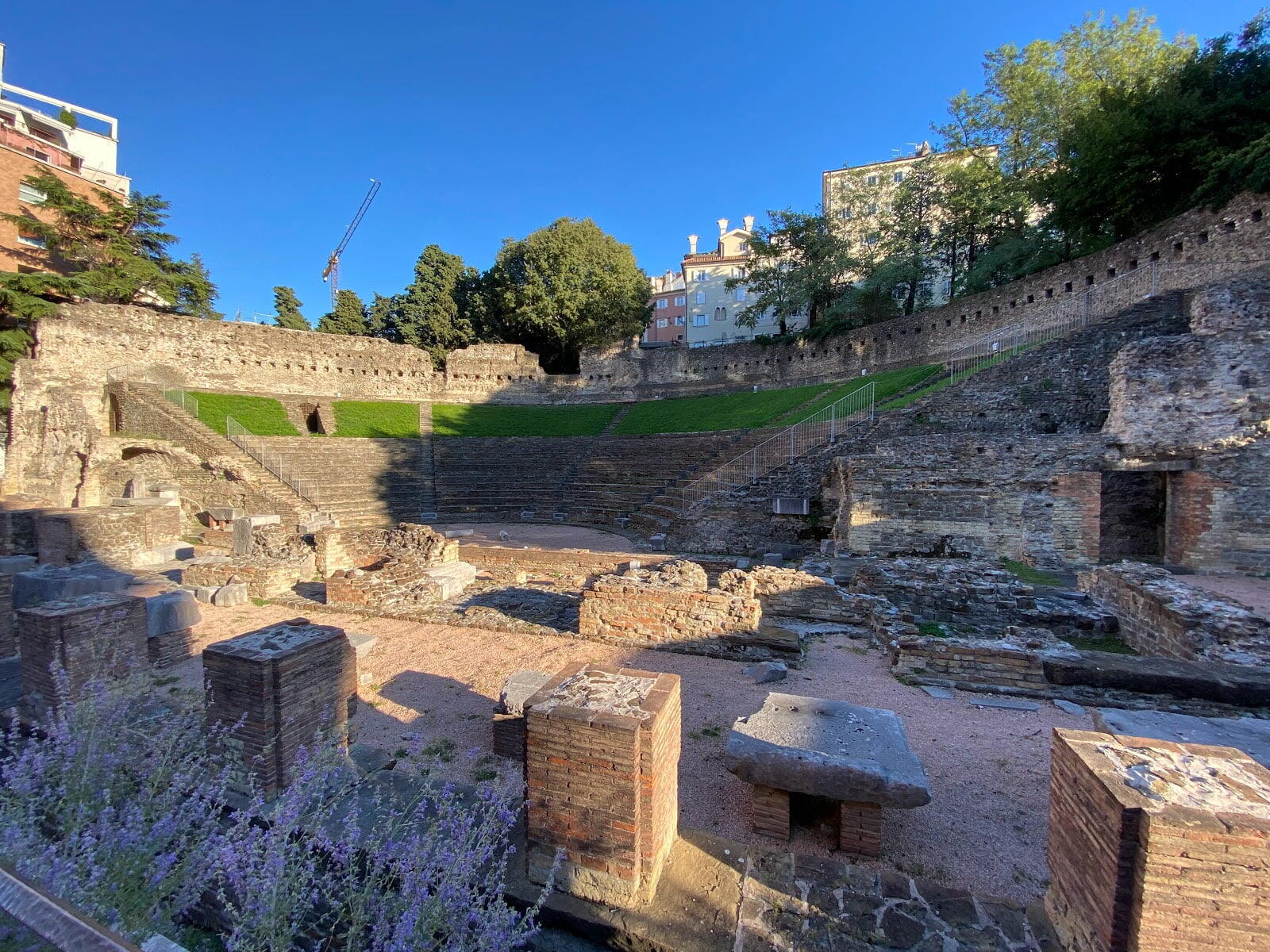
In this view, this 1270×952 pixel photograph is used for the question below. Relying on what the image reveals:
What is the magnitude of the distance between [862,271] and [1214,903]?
109 ft

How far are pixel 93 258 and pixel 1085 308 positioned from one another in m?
43.2

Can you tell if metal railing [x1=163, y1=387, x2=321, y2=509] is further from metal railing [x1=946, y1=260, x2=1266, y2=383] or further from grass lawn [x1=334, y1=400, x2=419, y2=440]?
metal railing [x1=946, y1=260, x2=1266, y2=383]

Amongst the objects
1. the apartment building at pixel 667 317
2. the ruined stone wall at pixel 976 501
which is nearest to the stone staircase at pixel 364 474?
the ruined stone wall at pixel 976 501

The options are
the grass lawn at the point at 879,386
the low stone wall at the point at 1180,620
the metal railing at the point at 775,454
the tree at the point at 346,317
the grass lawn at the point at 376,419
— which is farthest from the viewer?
the tree at the point at 346,317

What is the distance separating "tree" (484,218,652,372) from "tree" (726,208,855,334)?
279 inches

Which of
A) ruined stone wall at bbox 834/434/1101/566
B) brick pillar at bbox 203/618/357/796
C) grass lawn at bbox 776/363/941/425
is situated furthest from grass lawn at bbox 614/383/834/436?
brick pillar at bbox 203/618/357/796

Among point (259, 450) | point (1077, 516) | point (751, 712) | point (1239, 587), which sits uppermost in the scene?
point (259, 450)

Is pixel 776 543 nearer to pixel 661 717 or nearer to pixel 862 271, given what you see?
pixel 661 717

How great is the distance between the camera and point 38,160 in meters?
26.8

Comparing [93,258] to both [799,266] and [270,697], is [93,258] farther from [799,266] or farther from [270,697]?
[799,266]

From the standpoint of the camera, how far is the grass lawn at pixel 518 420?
27.6m

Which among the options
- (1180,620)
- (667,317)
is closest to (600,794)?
(1180,620)

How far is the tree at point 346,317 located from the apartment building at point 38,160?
12304mm

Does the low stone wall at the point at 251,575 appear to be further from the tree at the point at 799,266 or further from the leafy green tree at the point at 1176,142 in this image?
the tree at the point at 799,266
